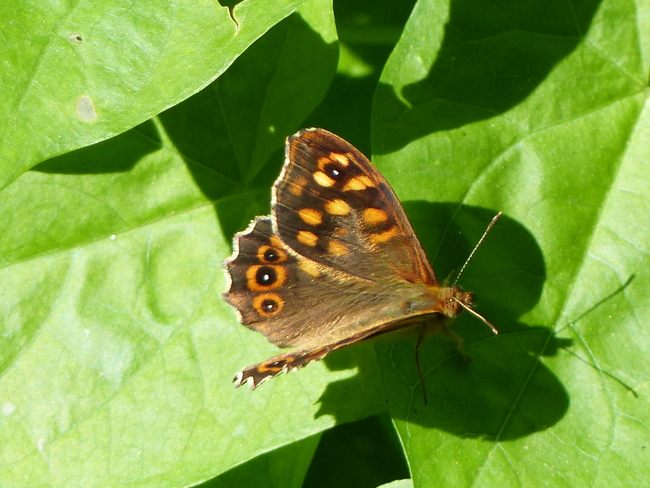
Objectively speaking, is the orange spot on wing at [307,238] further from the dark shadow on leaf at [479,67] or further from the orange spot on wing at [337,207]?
the dark shadow on leaf at [479,67]

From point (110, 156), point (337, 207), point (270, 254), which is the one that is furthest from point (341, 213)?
point (110, 156)

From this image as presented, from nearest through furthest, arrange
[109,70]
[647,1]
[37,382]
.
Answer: [109,70] → [647,1] → [37,382]

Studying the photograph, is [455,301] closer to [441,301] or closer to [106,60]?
[441,301]

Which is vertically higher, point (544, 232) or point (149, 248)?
point (149, 248)

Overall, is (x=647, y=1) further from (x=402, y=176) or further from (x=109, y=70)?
(x=109, y=70)

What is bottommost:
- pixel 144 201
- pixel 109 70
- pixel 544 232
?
pixel 544 232

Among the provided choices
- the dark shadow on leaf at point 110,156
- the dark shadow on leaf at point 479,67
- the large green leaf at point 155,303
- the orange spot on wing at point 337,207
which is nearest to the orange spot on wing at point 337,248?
the orange spot on wing at point 337,207

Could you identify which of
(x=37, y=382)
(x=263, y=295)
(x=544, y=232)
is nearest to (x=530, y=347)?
(x=544, y=232)
